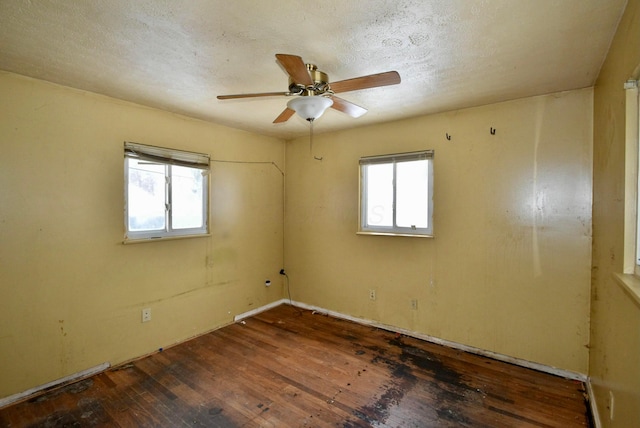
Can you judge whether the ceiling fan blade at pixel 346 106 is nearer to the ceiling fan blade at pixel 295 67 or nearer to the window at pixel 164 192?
the ceiling fan blade at pixel 295 67

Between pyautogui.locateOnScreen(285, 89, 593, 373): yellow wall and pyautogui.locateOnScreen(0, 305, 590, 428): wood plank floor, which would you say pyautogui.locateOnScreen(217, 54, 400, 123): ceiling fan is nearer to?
pyautogui.locateOnScreen(285, 89, 593, 373): yellow wall

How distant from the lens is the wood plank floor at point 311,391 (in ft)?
6.14

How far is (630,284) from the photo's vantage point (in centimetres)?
125

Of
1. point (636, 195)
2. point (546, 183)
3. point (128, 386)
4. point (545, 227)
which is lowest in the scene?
point (128, 386)

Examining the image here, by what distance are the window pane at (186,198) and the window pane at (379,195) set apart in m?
1.91

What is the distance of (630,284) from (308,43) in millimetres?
1948

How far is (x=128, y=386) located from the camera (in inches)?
87.3

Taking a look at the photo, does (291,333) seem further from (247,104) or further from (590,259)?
(590,259)

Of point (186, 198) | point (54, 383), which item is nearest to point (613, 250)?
point (186, 198)

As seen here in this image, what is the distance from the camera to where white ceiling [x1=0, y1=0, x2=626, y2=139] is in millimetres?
1357

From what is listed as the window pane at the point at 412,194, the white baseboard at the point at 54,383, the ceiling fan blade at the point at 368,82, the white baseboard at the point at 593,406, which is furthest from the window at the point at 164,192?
the white baseboard at the point at 593,406

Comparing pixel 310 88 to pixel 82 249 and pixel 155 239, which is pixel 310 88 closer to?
pixel 155 239

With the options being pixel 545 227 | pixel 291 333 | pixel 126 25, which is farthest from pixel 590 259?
pixel 126 25

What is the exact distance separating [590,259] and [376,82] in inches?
85.8
